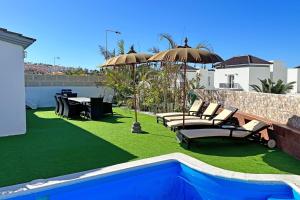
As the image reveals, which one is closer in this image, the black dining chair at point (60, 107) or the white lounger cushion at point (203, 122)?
the white lounger cushion at point (203, 122)

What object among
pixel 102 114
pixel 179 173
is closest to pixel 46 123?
pixel 102 114

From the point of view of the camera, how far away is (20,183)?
6109 mm

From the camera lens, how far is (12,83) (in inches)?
439

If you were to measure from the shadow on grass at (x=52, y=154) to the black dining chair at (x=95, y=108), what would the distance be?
282cm

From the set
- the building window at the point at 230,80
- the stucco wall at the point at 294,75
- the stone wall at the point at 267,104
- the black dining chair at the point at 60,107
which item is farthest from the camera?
the building window at the point at 230,80

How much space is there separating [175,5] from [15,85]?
13124 millimetres

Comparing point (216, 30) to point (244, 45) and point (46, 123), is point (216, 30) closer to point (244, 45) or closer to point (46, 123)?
point (244, 45)

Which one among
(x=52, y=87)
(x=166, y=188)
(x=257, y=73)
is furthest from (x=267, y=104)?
(x=257, y=73)

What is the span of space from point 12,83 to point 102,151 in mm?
5043

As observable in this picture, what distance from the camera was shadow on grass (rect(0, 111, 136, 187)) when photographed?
6867mm

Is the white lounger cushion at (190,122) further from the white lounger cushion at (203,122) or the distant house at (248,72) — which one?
the distant house at (248,72)

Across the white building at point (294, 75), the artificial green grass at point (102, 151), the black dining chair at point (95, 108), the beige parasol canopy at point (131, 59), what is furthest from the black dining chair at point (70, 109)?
the white building at point (294, 75)

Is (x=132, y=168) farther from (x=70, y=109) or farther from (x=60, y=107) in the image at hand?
(x=60, y=107)

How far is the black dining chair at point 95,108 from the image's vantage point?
14738 mm
